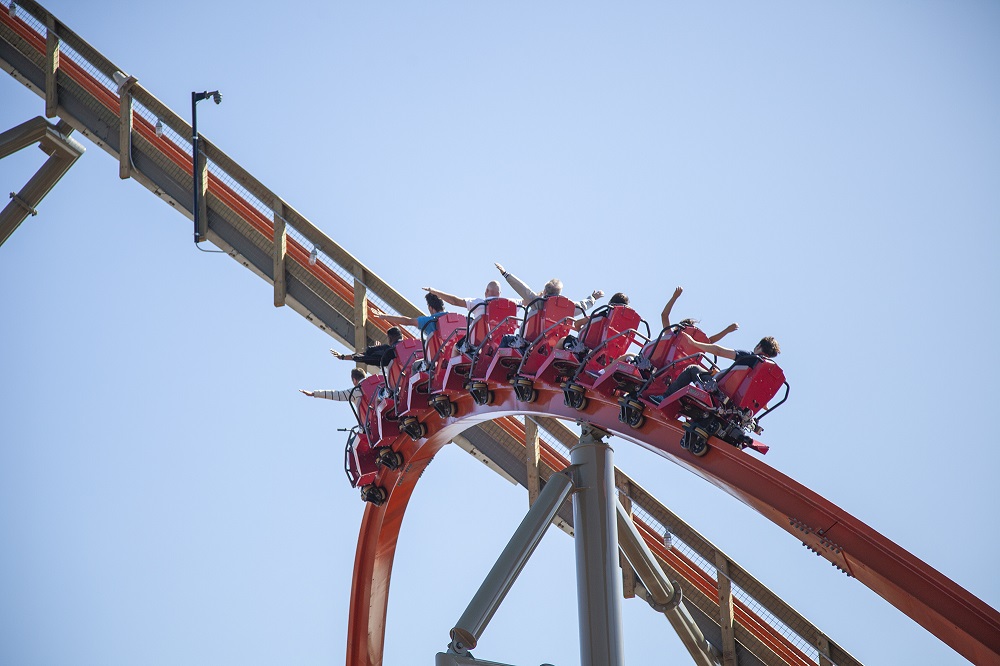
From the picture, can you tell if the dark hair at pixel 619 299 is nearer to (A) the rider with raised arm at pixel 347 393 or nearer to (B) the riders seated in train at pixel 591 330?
(B) the riders seated in train at pixel 591 330

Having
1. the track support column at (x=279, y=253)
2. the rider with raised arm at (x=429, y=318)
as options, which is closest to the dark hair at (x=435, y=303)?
the rider with raised arm at (x=429, y=318)

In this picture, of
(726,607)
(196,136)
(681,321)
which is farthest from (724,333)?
(196,136)

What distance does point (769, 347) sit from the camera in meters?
6.42

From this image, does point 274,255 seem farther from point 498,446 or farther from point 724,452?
point 724,452

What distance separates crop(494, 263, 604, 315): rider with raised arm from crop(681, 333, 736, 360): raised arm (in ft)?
3.01

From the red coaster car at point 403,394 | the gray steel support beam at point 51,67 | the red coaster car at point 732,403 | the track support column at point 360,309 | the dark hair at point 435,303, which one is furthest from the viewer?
the gray steel support beam at point 51,67

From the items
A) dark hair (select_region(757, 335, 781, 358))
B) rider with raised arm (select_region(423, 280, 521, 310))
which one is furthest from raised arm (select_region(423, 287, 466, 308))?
dark hair (select_region(757, 335, 781, 358))

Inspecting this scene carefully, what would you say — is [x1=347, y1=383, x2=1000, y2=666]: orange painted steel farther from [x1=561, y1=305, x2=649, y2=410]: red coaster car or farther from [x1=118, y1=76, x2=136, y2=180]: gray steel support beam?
[x1=118, y1=76, x2=136, y2=180]: gray steel support beam

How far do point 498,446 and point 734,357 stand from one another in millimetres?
3598

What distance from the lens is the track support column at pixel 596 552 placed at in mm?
6922

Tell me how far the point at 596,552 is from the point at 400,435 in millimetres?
2393

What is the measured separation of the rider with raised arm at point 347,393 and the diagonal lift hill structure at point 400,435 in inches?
18.2

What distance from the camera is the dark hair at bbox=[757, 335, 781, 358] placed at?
6.41 metres

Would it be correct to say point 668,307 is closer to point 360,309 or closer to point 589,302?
point 589,302
